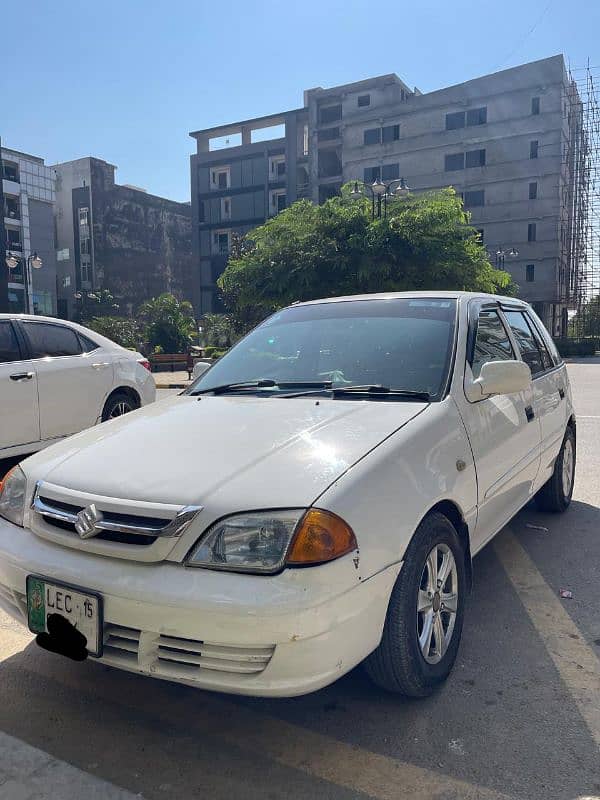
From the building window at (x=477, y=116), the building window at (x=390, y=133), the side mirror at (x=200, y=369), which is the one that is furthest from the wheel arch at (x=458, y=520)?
the building window at (x=390, y=133)

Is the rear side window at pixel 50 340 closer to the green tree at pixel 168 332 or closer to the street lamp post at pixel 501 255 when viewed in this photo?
the green tree at pixel 168 332

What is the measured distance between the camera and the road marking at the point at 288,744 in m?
2.06

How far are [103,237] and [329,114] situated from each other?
25478 millimetres

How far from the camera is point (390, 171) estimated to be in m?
52.1

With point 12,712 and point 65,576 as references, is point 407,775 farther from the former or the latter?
point 12,712

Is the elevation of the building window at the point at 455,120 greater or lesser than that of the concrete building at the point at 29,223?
greater

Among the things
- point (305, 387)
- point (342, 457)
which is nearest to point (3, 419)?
point (305, 387)

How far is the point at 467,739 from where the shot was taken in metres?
2.30

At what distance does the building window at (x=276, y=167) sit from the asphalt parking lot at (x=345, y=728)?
5718 cm

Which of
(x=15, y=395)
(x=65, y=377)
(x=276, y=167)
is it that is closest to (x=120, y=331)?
(x=65, y=377)

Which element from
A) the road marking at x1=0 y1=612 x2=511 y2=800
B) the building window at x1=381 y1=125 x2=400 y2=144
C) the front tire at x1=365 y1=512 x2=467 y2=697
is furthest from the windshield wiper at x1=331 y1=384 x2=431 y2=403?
the building window at x1=381 y1=125 x2=400 y2=144

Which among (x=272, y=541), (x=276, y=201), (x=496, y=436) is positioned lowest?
(x=272, y=541)

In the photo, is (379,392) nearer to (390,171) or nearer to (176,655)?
(176,655)

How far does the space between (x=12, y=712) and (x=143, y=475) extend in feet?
3.53
